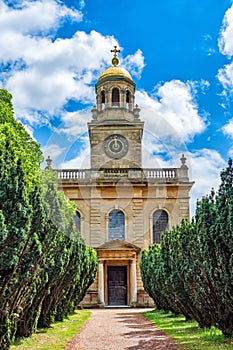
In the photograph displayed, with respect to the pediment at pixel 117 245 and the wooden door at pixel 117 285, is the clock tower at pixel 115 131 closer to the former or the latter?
the pediment at pixel 117 245

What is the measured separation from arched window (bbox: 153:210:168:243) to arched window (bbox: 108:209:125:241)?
2448 mm

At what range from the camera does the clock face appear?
38.7 meters

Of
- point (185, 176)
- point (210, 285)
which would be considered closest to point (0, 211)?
point (210, 285)

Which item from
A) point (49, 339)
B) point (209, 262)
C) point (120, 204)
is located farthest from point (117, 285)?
point (209, 262)

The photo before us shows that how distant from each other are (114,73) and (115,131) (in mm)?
5003

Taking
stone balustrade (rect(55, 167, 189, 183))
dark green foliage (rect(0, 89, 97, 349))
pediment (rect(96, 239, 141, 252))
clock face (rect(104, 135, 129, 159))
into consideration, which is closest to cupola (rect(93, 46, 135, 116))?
clock face (rect(104, 135, 129, 159))

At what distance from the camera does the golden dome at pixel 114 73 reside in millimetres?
39531

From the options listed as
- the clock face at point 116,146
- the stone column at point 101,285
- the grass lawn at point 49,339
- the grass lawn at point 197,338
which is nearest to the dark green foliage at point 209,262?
the grass lawn at point 197,338

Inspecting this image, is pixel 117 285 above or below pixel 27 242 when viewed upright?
below

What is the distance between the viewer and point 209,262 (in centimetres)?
1347

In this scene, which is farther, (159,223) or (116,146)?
(116,146)

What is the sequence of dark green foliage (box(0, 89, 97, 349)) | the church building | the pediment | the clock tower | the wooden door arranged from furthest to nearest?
the clock tower < the wooden door < the church building < the pediment < dark green foliage (box(0, 89, 97, 349))

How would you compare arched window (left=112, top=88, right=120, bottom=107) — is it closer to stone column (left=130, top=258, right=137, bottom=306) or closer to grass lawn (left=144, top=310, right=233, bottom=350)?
stone column (left=130, top=258, right=137, bottom=306)

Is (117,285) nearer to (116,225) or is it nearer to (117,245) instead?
(117,245)
